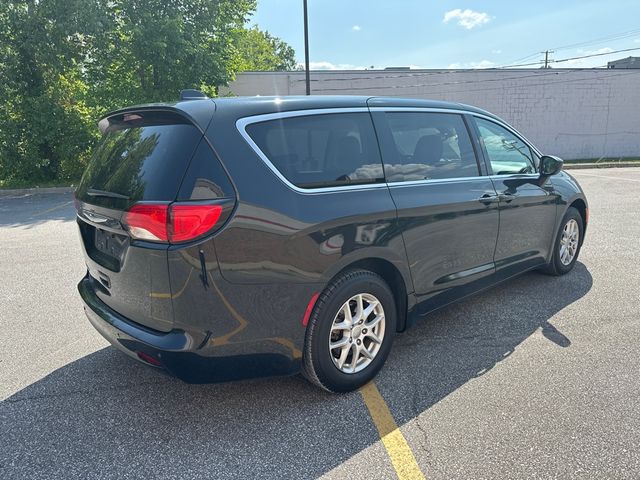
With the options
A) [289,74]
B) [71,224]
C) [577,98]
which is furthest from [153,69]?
[577,98]

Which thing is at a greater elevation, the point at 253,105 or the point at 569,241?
the point at 253,105

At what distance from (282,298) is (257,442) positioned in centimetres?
79

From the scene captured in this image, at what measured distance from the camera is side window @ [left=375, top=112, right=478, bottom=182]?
10.1ft

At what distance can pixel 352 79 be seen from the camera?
19766mm

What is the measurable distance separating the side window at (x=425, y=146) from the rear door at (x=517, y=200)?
0.28 metres

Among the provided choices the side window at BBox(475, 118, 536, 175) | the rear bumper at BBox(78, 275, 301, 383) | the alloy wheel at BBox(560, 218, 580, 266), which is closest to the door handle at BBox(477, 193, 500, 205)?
the side window at BBox(475, 118, 536, 175)

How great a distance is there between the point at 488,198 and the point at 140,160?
8.65ft

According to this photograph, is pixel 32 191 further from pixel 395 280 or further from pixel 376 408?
pixel 376 408

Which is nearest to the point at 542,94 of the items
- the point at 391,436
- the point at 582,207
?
the point at 582,207

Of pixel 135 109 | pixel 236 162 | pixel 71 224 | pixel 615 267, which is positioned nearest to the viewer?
pixel 236 162

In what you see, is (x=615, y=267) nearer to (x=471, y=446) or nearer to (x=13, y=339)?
(x=471, y=446)

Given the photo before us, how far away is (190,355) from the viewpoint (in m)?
2.29

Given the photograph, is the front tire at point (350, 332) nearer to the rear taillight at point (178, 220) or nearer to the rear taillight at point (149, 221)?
the rear taillight at point (178, 220)

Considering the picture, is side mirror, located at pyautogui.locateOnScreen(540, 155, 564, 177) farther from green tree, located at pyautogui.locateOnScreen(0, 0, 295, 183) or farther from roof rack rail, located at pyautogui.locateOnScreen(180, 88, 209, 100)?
green tree, located at pyautogui.locateOnScreen(0, 0, 295, 183)
